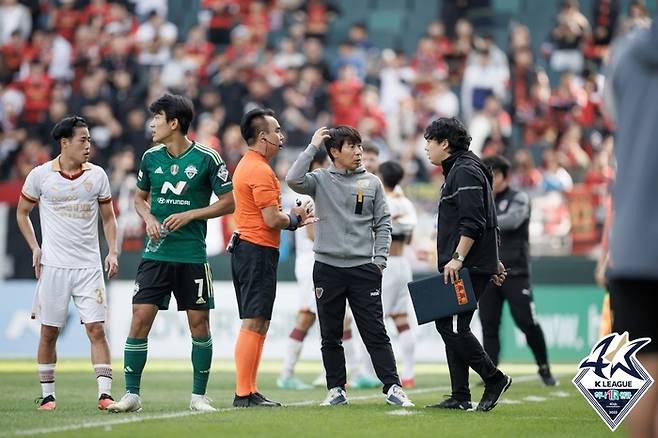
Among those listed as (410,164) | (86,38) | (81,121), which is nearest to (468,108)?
(410,164)

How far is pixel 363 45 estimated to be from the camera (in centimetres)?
2533

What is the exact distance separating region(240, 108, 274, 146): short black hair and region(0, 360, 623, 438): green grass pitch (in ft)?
7.22

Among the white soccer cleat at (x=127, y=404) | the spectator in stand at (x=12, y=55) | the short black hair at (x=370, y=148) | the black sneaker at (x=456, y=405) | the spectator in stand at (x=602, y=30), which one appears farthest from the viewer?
the spectator in stand at (x=12, y=55)

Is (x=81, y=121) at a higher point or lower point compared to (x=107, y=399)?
higher

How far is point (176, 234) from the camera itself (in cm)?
930

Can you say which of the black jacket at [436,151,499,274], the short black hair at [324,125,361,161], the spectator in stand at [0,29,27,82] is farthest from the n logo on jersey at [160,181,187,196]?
the spectator in stand at [0,29,27,82]

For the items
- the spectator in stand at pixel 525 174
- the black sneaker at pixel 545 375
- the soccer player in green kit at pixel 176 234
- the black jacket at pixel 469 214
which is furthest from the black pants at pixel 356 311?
the spectator in stand at pixel 525 174

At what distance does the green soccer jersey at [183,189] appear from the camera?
931 centimetres

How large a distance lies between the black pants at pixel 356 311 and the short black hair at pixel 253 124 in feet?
3.89

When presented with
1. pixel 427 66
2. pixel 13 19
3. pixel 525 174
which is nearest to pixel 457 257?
pixel 525 174

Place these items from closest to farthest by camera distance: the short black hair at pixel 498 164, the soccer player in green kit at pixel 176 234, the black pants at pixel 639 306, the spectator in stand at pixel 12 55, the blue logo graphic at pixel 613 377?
the black pants at pixel 639 306, the blue logo graphic at pixel 613 377, the soccer player in green kit at pixel 176 234, the short black hair at pixel 498 164, the spectator in stand at pixel 12 55

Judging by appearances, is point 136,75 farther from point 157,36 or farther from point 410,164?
point 410,164

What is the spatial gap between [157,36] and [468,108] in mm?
7110

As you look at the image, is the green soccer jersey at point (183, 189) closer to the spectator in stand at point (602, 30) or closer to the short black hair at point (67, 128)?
the short black hair at point (67, 128)
